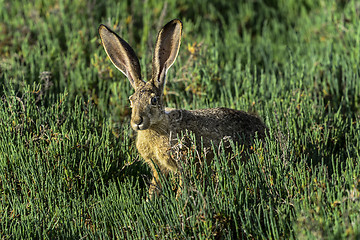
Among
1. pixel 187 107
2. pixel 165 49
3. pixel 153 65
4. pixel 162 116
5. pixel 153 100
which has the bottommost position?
pixel 187 107

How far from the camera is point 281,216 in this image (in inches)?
113

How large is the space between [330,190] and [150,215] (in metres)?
1.14

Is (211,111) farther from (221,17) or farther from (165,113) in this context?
(221,17)

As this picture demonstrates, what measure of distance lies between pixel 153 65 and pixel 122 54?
28 cm

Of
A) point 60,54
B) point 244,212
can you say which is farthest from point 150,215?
point 60,54

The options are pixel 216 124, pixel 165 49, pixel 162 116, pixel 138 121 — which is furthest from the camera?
pixel 216 124

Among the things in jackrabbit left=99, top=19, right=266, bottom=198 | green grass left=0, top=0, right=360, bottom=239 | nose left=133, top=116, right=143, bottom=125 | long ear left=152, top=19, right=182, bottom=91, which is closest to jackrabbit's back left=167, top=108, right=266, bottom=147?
jackrabbit left=99, top=19, right=266, bottom=198

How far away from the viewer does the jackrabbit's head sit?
342cm

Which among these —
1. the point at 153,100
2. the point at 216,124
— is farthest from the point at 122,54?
the point at 216,124

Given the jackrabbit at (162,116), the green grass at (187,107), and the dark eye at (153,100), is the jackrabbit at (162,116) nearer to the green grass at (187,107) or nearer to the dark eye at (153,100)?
the dark eye at (153,100)

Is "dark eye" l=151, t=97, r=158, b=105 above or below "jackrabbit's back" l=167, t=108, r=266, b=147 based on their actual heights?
above

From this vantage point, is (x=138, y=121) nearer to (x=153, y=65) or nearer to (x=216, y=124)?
(x=153, y=65)

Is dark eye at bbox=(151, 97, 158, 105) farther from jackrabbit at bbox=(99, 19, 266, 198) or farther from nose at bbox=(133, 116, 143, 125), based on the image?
nose at bbox=(133, 116, 143, 125)

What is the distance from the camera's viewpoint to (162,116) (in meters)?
3.60
